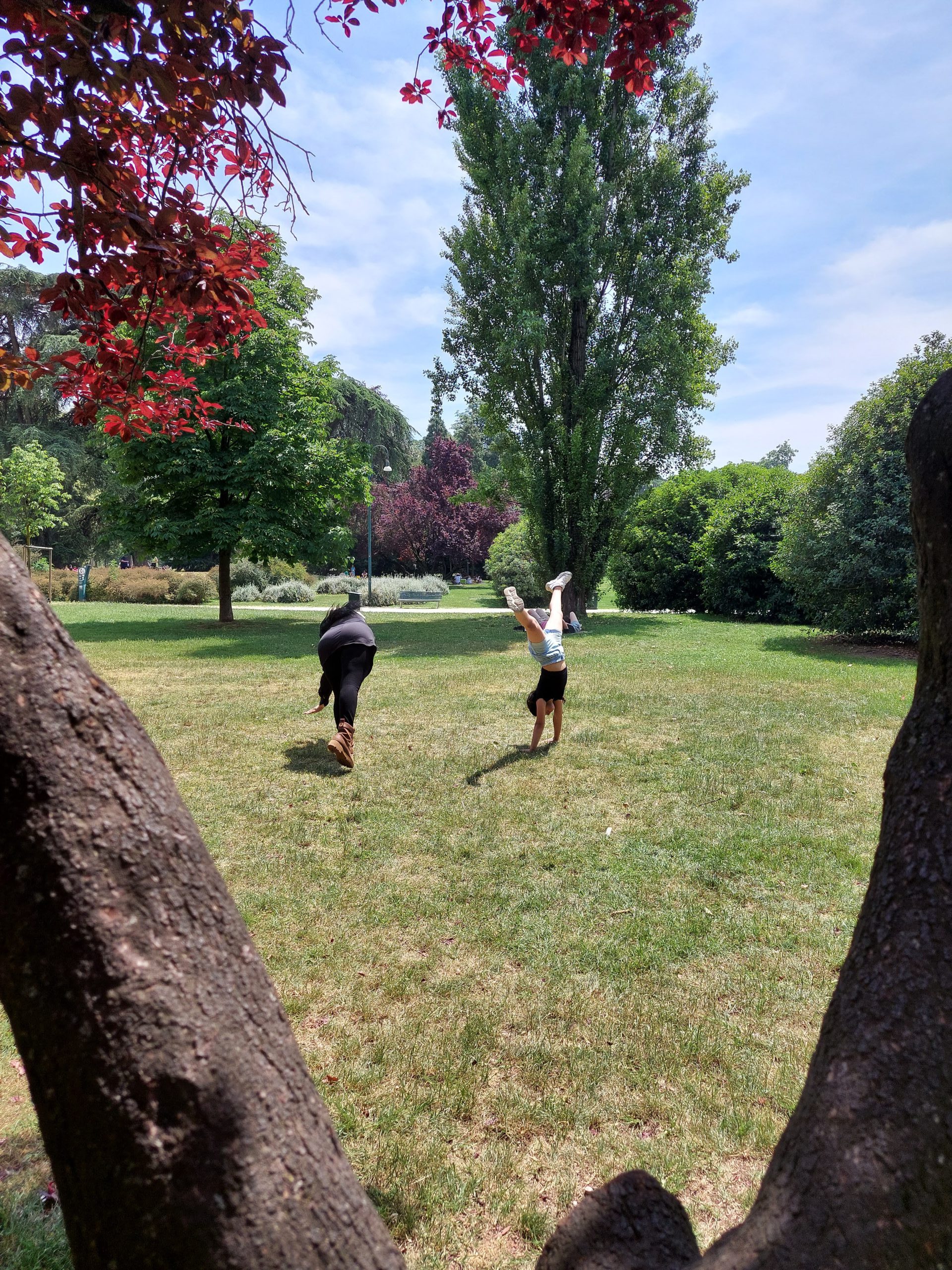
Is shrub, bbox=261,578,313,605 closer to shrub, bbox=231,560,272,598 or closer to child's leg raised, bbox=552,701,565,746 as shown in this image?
shrub, bbox=231,560,272,598

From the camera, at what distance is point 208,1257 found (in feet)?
3.64

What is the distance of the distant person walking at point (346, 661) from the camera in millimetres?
7031

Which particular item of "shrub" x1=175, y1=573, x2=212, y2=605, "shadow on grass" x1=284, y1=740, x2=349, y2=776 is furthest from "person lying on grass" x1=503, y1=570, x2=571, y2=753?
"shrub" x1=175, y1=573, x2=212, y2=605

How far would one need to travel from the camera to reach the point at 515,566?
31.2 meters


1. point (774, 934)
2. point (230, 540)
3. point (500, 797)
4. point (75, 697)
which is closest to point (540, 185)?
point (230, 540)

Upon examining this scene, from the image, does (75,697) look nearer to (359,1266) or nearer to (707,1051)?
(359,1266)

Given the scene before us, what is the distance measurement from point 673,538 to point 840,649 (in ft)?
39.6

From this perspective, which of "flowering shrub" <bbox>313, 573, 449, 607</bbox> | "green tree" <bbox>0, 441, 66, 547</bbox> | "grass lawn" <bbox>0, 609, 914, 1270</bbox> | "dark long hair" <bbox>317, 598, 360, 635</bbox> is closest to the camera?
"grass lawn" <bbox>0, 609, 914, 1270</bbox>

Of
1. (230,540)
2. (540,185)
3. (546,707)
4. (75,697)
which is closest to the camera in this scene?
(75,697)

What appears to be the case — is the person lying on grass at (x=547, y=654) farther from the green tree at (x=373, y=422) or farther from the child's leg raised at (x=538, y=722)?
the green tree at (x=373, y=422)

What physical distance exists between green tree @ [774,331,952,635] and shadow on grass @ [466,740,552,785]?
11057 mm

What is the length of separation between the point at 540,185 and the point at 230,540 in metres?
13.4

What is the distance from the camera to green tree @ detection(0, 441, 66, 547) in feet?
78.5

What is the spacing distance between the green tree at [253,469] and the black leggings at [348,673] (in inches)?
470
